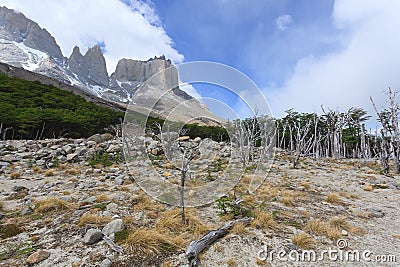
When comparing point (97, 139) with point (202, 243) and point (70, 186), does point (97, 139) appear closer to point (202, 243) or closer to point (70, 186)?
point (70, 186)

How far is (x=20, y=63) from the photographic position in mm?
112125

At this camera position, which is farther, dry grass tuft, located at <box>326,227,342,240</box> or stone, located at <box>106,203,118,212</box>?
stone, located at <box>106,203,118,212</box>

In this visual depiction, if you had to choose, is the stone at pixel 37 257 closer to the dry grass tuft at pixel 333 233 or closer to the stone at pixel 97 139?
the dry grass tuft at pixel 333 233

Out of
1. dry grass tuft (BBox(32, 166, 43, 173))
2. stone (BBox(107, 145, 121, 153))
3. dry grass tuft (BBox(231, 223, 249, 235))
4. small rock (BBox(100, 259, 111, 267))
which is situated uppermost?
stone (BBox(107, 145, 121, 153))

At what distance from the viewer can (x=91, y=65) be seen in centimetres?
14725

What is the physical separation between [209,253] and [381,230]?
400cm

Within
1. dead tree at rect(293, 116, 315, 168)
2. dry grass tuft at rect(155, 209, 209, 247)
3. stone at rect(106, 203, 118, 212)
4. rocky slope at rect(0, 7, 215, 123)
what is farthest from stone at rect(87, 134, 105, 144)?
rocky slope at rect(0, 7, 215, 123)

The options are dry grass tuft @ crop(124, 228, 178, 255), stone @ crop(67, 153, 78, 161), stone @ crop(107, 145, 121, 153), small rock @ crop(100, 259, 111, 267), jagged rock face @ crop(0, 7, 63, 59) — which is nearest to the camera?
small rock @ crop(100, 259, 111, 267)

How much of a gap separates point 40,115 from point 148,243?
23893 millimetres

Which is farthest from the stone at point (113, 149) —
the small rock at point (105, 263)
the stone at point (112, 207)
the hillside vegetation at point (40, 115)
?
the small rock at point (105, 263)

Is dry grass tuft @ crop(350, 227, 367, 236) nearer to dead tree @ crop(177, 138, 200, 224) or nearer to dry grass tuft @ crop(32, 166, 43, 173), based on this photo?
dead tree @ crop(177, 138, 200, 224)

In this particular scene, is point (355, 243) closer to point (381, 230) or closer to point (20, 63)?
point (381, 230)

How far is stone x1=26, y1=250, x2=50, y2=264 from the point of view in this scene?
121 inches

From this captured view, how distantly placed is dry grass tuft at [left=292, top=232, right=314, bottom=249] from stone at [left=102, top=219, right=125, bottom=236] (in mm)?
3183
